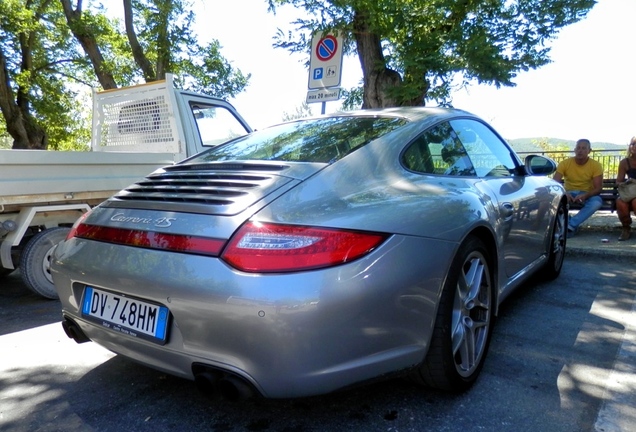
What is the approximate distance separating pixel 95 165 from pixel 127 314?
271 cm

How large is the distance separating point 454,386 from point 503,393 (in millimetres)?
304

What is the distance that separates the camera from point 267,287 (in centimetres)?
157

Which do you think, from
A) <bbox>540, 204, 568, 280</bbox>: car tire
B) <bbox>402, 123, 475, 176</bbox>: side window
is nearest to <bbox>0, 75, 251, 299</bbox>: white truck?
<bbox>402, 123, 475, 176</bbox>: side window

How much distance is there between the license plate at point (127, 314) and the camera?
70.3 inches

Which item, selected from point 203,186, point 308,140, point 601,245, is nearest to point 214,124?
point 308,140

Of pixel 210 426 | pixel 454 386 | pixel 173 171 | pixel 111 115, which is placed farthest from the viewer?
pixel 111 115

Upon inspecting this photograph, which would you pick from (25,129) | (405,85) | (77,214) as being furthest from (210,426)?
(25,129)

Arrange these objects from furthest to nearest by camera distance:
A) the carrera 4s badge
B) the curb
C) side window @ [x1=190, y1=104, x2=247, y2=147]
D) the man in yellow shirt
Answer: the man in yellow shirt, side window @ [x1=190, y1=104, x2=247, y2=147], the curb, the carrera 4s badge

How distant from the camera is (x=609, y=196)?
668cm

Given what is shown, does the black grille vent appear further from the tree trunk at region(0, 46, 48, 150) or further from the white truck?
the tree trunk at region(0, 46, 48, 150)

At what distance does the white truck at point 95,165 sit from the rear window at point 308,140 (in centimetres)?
172

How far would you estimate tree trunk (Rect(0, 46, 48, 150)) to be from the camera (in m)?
15.0

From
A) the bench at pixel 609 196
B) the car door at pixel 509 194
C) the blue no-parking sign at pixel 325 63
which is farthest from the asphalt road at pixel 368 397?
the bench at pixel 609 196

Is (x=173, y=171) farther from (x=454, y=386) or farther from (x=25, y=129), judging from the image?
(x=25, y=129)
